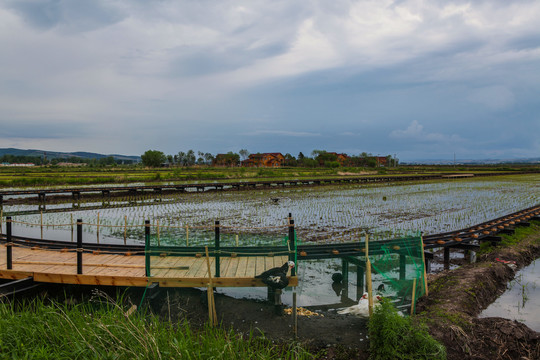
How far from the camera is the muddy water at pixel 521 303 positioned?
20.3ft

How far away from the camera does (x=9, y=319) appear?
4227 millimetres

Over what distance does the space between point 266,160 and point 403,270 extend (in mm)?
89986

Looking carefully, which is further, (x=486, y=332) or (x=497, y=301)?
(x=497, y=301)

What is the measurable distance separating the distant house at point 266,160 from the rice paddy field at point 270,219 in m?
70.9

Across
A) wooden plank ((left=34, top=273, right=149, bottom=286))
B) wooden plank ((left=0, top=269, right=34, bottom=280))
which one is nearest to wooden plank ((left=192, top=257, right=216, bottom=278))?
wooden plank ((left=34, top=273, right=149, bottom=286))

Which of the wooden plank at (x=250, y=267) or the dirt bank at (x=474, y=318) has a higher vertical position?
the wooden plank at (x=250, y=267)

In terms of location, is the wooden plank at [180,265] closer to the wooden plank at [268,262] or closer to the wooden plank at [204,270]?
the wooden plank at [204,270]

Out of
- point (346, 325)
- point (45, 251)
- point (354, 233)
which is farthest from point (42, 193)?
point (346, 325)

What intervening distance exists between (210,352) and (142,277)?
2.82 meters

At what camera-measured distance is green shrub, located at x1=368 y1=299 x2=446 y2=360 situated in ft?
13.8

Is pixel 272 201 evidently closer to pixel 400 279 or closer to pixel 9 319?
pixel 400 279

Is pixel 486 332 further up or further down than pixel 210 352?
further down

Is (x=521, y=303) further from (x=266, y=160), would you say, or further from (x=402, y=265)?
(x=266, y=160)

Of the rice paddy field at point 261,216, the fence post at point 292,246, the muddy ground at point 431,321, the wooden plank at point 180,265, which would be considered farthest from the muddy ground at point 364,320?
the rice paddy field at point 261,216
